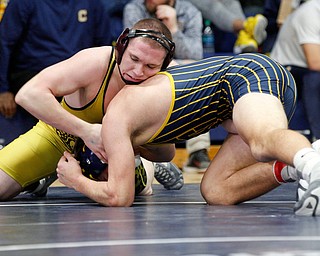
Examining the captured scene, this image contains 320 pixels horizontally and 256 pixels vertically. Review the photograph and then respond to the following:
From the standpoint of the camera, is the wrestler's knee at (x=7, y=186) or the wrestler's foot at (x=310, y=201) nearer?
the wrestler's foot at (x=310, y=201)

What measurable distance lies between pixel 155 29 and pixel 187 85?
0.25 m

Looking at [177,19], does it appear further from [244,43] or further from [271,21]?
[271,21]

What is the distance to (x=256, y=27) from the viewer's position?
673cm

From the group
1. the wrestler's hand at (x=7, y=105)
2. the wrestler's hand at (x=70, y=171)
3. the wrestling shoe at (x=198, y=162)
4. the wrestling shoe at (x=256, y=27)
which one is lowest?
the wrestling shoe at (x=198, y=162)

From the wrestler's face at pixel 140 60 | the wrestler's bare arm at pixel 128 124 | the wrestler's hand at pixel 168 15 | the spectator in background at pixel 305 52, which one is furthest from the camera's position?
the spectator in background at pixel 305 52

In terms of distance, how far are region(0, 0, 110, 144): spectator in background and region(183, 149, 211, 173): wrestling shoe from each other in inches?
40.2

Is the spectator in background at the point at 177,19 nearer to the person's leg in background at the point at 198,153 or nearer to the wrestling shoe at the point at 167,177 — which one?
the person's leg in background at the point at 198,153

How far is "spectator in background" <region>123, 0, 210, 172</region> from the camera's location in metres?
6.28

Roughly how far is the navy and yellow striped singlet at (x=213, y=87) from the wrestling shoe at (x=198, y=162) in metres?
2.56

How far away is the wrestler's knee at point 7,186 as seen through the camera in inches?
162

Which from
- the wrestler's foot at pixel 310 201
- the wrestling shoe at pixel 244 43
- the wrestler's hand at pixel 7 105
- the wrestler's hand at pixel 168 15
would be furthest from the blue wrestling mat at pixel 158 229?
the wrestling shoe at pixel 244 43

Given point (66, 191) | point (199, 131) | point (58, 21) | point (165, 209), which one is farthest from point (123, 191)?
point (58, 21)

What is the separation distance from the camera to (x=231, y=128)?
3.80m

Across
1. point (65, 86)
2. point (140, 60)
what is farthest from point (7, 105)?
point (140, 60)
